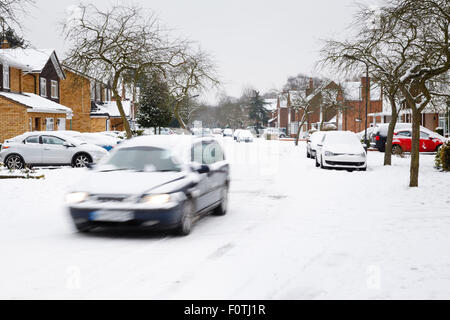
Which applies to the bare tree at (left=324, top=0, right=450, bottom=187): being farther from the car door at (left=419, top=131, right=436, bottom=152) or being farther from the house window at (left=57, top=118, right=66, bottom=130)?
the house window at (left=57, top=118, right=66, bottom=130)

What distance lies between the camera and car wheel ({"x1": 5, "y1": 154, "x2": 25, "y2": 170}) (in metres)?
19.6

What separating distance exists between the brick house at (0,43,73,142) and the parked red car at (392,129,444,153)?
20.3 m

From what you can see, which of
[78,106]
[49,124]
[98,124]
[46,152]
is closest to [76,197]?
[46,152]

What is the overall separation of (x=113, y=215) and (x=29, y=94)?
35626 mm

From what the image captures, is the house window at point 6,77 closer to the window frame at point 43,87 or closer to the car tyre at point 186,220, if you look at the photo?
the window frame at point 43,87

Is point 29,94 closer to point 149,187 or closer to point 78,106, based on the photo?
point 78,106

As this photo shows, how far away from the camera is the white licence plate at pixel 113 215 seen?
7.53 metres

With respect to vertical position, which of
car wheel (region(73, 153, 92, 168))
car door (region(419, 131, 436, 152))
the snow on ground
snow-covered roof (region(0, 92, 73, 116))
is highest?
snow-covered roof (region(0, 92, 73, 116))

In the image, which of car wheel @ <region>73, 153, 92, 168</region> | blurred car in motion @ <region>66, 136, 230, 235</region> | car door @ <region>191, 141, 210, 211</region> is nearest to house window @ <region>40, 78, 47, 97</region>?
car wheel @ <region>73, 153, 92, 168</region>

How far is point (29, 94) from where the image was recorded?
40031mm

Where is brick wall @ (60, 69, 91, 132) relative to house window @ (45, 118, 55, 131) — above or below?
above
